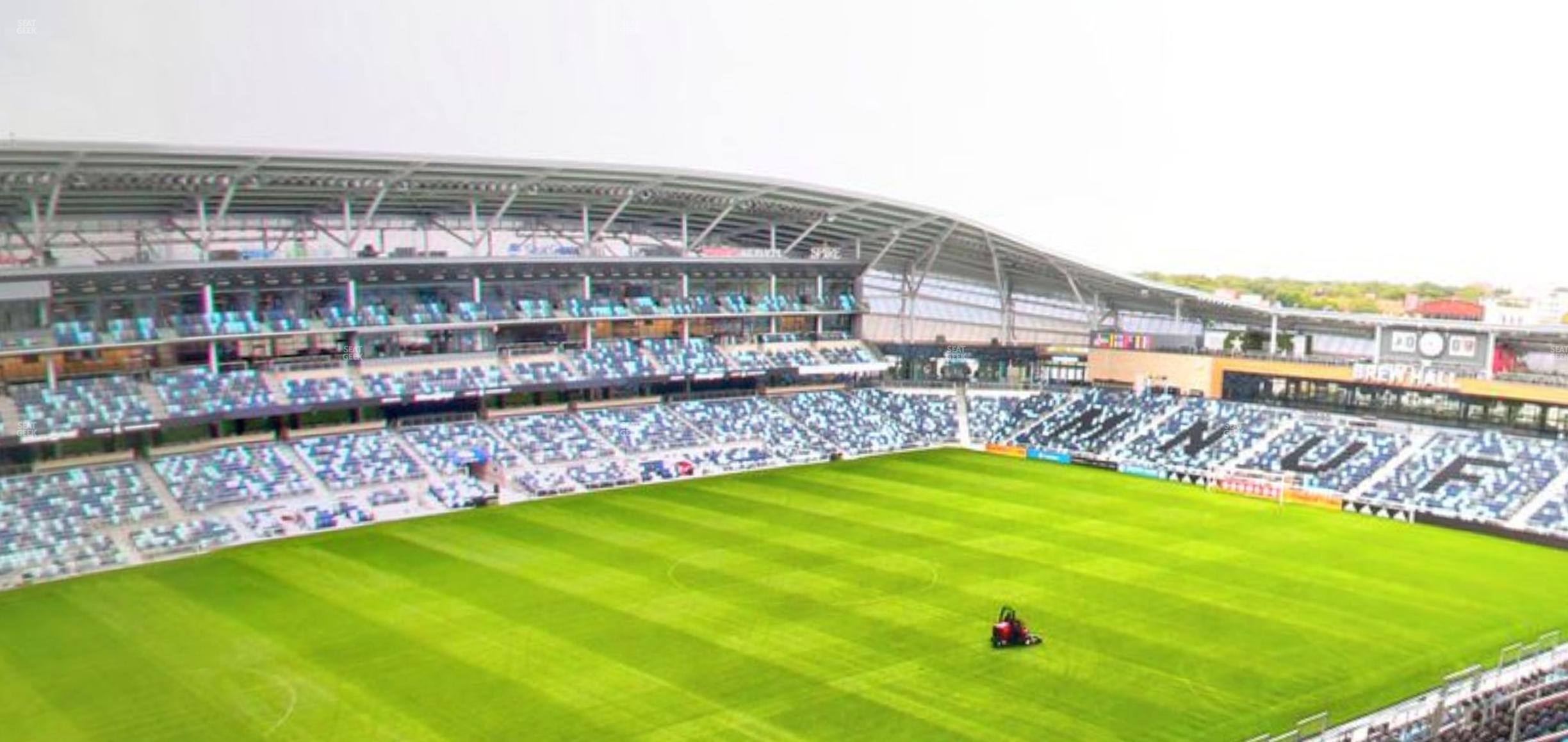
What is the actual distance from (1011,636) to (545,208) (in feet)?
121

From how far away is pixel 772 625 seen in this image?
1247 inches

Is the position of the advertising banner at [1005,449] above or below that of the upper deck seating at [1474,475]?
below

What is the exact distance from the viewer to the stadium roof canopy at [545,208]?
142 ft

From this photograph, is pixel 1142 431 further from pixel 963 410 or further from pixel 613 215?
pixel 613 215

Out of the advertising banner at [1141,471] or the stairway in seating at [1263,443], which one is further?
the advertising banner at [1141,471]

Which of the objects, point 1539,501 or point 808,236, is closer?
point 1539,501

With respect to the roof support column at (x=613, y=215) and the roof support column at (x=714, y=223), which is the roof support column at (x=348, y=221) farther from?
the roof support column at (x=714, y=223)

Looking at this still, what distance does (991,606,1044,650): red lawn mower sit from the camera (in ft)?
97.4

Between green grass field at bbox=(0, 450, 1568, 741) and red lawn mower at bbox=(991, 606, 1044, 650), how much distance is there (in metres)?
0.27

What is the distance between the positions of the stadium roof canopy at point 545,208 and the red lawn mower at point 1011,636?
2968cm

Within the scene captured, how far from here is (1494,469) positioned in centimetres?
4909

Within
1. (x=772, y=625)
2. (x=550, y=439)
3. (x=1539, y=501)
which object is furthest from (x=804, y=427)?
(x=1539, y=501)

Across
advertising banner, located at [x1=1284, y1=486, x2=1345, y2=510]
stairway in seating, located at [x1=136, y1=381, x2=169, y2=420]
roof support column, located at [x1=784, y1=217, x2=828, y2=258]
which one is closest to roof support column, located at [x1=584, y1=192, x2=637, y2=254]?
roof support column, located at [x1=784, y1=217, x2=828, y2=258]

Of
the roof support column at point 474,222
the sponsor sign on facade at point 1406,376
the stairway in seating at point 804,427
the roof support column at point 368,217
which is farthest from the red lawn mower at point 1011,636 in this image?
the roof support column at point 474,222
